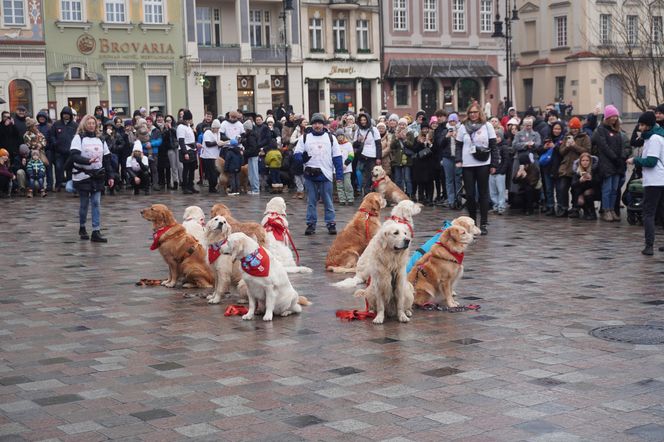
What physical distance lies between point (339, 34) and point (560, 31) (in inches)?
672

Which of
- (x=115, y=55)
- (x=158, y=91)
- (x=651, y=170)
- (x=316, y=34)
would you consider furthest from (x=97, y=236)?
(x=316, y=34)

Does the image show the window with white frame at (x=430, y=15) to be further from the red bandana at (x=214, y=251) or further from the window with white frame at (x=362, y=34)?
the red bandana at (x=214, y=251)

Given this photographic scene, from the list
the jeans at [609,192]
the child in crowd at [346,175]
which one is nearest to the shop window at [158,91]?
the child in crowd at [346,175]

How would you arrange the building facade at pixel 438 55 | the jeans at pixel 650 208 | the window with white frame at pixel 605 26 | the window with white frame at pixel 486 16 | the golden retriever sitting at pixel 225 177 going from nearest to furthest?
the jeans at pixel 650 208 < the golden retriever sitting at pixel 225 177 < the building facade at pixel 438 55 < the window with white frame at pixel 486 16 < the window with white frame at pixel 605 26

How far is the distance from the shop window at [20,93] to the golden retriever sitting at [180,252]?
33.3 m

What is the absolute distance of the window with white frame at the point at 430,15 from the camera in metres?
59.0

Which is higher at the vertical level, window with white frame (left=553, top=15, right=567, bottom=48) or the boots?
window with white frame (left=553, top=15, right=567, bottom=48)

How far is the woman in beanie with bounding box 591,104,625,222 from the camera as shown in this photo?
695 inches

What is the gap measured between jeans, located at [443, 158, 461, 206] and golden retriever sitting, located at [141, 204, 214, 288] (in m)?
9.77

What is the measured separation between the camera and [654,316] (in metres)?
9.52

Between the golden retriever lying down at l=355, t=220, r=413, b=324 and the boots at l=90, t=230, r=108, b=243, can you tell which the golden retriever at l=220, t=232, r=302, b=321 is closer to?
the golden retriever lying down at l=355, t=220, r=413, b=324

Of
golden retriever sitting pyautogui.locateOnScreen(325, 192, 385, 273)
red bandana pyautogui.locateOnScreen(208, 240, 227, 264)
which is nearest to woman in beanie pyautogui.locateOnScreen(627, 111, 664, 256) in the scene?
golden retriever sitting pyautogui.locateOnScreen(325, 192, 385, 273)

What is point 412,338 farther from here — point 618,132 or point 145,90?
point 145,90

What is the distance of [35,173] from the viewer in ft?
78.4
